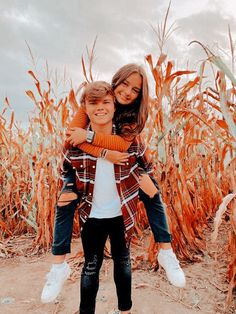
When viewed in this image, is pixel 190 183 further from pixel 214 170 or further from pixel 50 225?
pixel 50 225

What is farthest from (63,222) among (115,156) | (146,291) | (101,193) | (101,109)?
(146,291)

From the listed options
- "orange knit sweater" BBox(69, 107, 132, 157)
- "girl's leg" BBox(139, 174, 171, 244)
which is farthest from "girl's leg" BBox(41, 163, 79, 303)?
"girl's leg" BBox(139, 174, 171, 244)

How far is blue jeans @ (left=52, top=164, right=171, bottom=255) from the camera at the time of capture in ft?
4.17

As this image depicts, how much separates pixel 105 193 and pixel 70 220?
16 centimetres

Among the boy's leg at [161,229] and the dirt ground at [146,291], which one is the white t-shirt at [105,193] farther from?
the dirt ground at [146,291]

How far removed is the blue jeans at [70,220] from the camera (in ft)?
4.17

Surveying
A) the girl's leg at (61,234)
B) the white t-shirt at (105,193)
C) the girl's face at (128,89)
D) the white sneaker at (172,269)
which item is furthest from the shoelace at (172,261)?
the girl's face at (128,89)

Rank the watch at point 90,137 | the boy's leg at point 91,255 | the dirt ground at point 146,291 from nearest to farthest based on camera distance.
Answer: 1. the watch at point 90,137
2. the boy's leg at point 91,255
3. the dirt ground at point 146,291

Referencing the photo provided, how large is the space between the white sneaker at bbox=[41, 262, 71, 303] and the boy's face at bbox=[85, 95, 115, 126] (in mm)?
546

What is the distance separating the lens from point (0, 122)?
2541 mm

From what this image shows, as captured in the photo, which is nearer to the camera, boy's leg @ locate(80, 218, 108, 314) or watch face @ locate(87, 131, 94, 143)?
watch face @ locate(87, 131, 94, 143)

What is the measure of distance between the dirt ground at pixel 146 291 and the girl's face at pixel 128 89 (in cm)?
95

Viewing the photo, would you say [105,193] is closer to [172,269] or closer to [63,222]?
[63,222]

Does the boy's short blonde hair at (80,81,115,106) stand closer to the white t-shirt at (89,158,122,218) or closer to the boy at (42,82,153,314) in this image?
the boy at (42,82,153,314)
